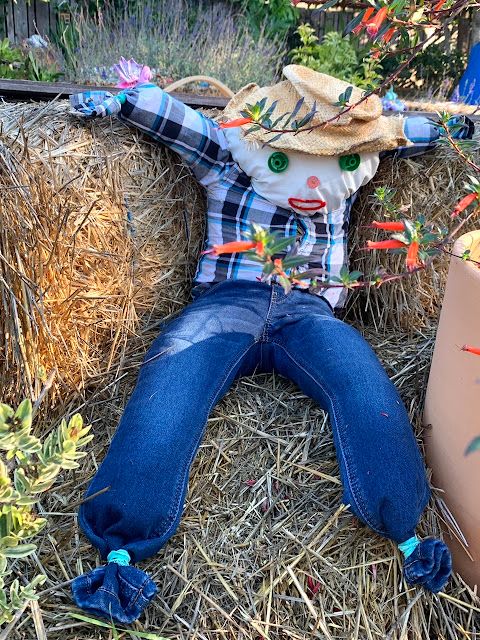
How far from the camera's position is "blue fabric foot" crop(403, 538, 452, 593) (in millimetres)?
1076

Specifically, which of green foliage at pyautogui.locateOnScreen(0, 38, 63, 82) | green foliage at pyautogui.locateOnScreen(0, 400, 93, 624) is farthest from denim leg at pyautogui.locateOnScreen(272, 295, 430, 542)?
green foliage at pyautogui.locateOnScreen(0, 38, 63, 82)

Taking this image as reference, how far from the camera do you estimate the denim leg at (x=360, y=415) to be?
1.10 meters

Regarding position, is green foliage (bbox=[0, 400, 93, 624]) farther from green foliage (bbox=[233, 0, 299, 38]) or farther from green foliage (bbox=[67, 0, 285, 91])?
green foliage (bbox=[233, 0, 299, 38])

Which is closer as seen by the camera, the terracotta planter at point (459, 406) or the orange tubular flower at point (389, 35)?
the orange tubular flower at point (389, 35)

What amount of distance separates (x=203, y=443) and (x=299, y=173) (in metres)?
0.63

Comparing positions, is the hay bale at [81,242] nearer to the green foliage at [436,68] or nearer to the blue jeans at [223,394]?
the blue jeans at [223,394]

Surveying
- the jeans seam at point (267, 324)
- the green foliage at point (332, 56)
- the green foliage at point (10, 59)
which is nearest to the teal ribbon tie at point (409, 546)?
the jeans seam at point (267, 324)

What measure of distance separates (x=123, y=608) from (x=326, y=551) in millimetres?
352

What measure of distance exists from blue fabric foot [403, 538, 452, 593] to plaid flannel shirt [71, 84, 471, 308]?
634 millimetres

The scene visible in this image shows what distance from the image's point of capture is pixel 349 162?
1.46 m

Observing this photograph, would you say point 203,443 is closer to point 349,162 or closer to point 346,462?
point 346,462

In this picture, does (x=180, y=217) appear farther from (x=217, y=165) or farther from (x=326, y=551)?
(x=326, y=551)

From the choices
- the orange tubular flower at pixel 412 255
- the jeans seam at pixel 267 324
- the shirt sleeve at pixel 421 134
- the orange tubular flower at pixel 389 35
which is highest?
the orange tubular flower at pixel 389 35

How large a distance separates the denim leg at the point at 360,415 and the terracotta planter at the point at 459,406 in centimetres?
6
